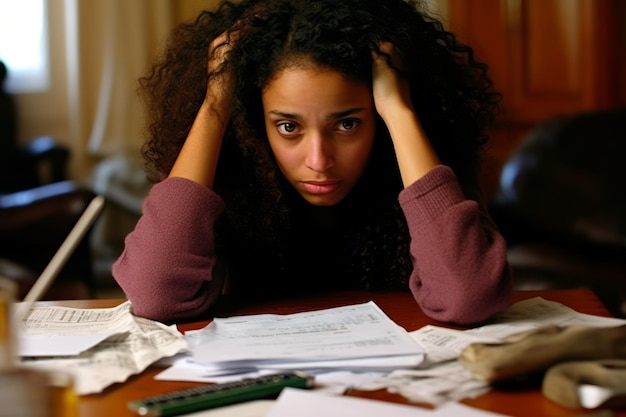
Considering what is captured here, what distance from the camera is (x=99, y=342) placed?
1020mm

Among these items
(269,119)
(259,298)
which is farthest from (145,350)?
(269,119)

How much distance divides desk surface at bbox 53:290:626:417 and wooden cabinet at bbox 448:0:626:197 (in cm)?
208

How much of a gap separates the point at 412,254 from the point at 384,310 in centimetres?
9

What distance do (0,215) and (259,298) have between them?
177 centimetres

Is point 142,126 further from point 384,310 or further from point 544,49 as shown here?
point 384,310

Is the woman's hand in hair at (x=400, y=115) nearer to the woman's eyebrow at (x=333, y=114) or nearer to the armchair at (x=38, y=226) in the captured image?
the woman's eyebrow at (x=333, y=114)

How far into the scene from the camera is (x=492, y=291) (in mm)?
A: 1126

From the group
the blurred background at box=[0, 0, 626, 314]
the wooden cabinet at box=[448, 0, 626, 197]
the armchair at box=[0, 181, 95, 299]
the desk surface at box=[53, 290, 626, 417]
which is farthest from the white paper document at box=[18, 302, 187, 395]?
the wooden cabinet at box=[448, 0, 626, 197]

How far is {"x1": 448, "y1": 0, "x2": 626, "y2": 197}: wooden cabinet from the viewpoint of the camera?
334 centimetres

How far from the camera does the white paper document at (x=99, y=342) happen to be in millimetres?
935

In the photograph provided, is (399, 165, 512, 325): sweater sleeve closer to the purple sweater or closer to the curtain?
the purple sweater

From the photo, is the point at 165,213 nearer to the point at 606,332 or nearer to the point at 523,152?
the point at 606,332

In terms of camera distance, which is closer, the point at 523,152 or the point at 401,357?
the point at 401,357

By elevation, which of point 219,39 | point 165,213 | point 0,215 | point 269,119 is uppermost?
point 219,39
